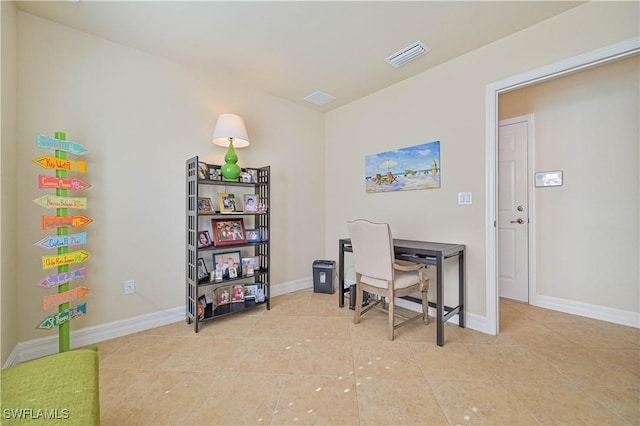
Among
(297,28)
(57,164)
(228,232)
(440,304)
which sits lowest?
(440,304)

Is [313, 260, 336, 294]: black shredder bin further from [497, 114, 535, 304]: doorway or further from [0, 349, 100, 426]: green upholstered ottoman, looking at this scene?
[0, 349, 100, 426]: green upholstered ottoman

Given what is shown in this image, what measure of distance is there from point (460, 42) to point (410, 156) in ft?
3.45

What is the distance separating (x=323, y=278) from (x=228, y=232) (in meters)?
1.36

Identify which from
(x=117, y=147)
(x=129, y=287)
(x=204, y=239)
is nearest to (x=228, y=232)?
(x=204, y=239)

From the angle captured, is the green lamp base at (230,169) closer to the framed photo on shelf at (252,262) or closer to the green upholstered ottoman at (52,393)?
the framed photo on shelf at (252,262)

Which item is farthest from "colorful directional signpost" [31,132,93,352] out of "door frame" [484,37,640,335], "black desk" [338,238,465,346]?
"door frame" [484,37,640,335]

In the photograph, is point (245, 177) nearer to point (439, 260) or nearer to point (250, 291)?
point (250, 291)

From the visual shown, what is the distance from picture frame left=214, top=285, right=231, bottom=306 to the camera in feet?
8.54

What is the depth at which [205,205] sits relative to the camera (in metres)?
2.50

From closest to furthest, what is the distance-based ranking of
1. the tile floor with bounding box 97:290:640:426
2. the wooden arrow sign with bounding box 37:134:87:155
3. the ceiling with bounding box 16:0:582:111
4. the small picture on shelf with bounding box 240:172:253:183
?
1. the tile floor with bounding box 97:290:640:426
2. the wooden arrow sign with bounding box 37:134:87:155
3. the ceiling with bounding box 16:0:582:111
4. the small picture on shelf with bounding box 240:172:253:183

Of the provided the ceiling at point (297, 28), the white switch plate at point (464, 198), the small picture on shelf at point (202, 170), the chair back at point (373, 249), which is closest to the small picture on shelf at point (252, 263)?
the small picture on shelf at point (202, 170)

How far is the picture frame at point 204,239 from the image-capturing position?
7.95ft

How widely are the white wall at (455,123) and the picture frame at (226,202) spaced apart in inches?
58.8

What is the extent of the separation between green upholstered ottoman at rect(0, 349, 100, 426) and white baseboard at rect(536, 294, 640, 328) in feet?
12.2
